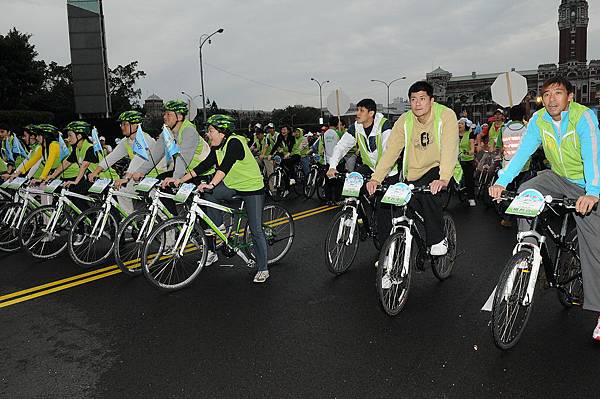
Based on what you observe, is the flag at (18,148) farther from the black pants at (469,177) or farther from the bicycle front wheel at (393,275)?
the black pants at (469,177)

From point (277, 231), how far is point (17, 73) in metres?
48.3

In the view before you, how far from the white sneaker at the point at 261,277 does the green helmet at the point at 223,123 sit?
65.1 inches

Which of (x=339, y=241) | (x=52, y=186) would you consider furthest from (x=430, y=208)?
(x=52, y=186)

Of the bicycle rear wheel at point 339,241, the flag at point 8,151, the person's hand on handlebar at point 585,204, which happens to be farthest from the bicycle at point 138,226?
the flag at point 8,151

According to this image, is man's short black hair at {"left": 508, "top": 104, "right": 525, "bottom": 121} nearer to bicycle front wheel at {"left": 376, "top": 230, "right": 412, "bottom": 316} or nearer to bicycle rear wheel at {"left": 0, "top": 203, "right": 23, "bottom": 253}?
bicycle front wheel at {"left": 376, "top": 230, "right": 412, "bottom": 316}

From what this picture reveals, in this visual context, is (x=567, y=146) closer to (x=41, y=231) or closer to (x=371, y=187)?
(x=371, y=187)

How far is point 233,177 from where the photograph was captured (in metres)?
5.84

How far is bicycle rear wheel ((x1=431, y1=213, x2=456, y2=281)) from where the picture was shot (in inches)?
223

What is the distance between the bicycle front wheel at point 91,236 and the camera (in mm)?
6594

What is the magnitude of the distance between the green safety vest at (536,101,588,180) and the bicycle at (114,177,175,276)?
4026mm

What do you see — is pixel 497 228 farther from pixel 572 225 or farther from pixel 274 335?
pixel 274 335

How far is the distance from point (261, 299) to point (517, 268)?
2621 millimetres

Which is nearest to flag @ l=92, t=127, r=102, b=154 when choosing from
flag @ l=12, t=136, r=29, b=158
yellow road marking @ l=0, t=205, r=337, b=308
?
yellow road marking @ l=0, t=205, r=337, b=308

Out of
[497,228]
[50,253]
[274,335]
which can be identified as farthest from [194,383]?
[497,228]
